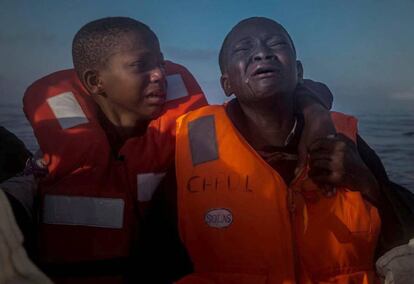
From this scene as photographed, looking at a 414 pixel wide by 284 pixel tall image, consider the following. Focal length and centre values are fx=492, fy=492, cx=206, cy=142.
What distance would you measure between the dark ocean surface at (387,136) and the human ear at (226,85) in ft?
1.70

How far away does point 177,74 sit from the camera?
184 centimetres

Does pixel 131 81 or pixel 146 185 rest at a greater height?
pixel 131 81

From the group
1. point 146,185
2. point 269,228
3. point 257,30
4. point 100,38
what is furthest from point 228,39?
point 269,228

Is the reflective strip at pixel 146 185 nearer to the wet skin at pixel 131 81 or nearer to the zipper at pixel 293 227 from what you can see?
the wet skin at pixel 131 81

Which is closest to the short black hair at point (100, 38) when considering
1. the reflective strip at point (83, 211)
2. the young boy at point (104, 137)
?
the young boy at point (104, 137)

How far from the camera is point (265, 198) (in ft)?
4.68

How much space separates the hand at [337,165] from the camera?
135cm

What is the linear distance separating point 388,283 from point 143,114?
965 millimetres

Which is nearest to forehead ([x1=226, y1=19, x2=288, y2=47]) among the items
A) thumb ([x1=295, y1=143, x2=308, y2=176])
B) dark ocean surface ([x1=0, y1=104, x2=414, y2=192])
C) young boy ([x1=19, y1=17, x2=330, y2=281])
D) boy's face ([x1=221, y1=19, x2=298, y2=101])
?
boy's face ([x1=221, y1=19, x2=298, y2=101])

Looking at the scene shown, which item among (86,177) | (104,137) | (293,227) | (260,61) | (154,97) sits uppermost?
(260,61)

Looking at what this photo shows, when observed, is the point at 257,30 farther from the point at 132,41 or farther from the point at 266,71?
the point at 132,41

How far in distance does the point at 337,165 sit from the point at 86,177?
761mm

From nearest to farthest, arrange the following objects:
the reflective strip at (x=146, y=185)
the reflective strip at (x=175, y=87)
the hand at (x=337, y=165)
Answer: the hand at (x=337, y=165) → the reflective strip at (x=146, y=185) → the reflective strip at (x=175, y=87)

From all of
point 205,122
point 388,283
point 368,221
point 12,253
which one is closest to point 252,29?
point 205,122
